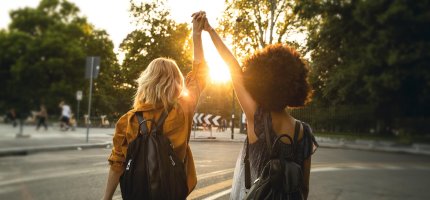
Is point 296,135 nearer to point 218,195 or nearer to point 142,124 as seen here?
point 142,124

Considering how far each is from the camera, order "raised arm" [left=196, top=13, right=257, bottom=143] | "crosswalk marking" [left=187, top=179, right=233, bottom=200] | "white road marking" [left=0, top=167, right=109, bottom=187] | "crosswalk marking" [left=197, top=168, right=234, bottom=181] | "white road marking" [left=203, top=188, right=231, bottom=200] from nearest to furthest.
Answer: "raised arm" [left=196, top=13, right=257, bottom=143] → "white road marking" [left=203, top=188, right=231, bottom=200] → "crosswalk marking" [left=187, top=179, right=233, bottom=200] → "white road marking" [left=0, top=167, right=109, bottom=187] → "crosswalk marking" [left=197, top=168, right=234, bottom=181]

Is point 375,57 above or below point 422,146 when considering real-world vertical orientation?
above

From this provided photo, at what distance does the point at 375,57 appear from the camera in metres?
25.0

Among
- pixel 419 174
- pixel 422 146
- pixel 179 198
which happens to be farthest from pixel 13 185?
pixel 422 146

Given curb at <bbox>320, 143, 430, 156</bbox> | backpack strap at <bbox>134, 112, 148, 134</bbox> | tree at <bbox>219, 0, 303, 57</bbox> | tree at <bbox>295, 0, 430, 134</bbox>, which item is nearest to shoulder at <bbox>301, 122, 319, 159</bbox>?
backpack strap at <bbox>134, 112, 148, 134</bbox>

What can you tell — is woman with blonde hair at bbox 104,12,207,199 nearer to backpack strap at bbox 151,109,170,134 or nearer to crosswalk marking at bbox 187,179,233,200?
backpack strap at bbox 151,109,170,134

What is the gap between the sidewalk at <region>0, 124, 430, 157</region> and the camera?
13054mm

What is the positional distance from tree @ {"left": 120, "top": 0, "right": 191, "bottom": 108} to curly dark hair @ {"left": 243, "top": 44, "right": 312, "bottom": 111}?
3331mm

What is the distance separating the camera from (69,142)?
16.0m

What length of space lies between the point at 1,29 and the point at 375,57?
2103cm

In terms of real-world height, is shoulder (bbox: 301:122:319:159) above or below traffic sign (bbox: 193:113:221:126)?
→ below

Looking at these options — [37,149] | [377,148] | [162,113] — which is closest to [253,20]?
[162,113]

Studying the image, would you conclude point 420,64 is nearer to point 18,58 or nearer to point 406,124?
point 406,124

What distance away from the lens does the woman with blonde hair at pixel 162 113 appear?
2.59 metres
